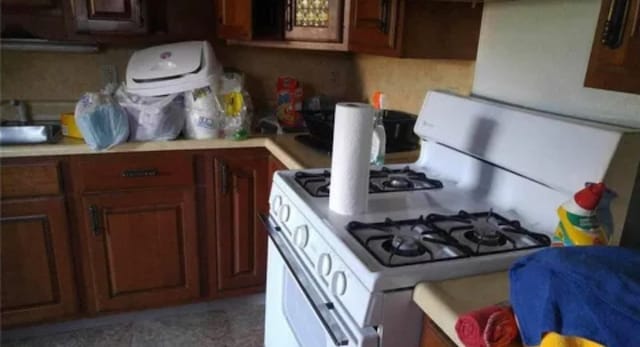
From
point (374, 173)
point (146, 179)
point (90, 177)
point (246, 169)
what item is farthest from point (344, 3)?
point (90, 177)

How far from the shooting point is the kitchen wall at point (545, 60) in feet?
3.43

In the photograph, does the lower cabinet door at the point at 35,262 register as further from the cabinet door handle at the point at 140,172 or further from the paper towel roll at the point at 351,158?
the paper towel roll at the point at 351,158

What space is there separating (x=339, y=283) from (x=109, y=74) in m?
1.80

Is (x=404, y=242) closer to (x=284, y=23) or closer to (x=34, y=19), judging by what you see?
(x=284, y=23)

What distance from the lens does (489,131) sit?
121 centimetres

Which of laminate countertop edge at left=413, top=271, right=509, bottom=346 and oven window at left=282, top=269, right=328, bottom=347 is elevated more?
laminate countertop edge at left=413, top=271, right=509, bottom=346

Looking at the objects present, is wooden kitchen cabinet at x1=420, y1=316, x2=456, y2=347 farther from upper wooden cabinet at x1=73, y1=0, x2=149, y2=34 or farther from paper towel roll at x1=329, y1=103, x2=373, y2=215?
upper wooden cabinet at x1=73, y1=0, x2=149, y2=34

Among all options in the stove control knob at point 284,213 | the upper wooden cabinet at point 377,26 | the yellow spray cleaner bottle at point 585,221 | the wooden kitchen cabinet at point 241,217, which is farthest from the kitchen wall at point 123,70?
the yellow spray cleaner bottle at point 585,221

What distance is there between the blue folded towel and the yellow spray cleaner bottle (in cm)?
16

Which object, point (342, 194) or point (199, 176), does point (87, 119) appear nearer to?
point (199, 176)

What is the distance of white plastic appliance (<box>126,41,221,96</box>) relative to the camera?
1858mm

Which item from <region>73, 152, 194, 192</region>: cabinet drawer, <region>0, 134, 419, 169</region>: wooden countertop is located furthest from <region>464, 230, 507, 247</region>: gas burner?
<region>73, 152, 194, 192</region>: cabinet drawer

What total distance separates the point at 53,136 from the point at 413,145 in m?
1.47

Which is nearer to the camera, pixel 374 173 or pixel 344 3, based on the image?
pixel 374 173
